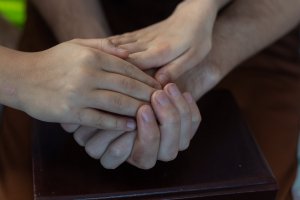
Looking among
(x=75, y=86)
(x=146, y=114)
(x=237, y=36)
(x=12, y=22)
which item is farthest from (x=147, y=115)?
(x=12, y=22)

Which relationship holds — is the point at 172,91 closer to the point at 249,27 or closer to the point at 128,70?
the point at 128,70

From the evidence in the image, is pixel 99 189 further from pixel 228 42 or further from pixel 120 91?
pixel 228 42

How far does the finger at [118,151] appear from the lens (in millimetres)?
683

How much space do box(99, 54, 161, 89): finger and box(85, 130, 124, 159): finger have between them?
8 cm

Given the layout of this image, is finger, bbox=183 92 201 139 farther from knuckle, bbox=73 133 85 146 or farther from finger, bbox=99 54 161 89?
knuckle, bbox=73 133 85 146

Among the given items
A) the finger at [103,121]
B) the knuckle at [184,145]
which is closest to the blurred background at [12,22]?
the knuckle at [184,145]

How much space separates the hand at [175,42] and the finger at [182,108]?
6 cm

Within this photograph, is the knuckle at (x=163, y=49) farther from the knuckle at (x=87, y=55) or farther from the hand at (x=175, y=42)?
the knuckle at (x=87, y=55)

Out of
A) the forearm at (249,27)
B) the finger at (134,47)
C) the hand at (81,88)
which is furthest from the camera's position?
the forearm at (249,27)

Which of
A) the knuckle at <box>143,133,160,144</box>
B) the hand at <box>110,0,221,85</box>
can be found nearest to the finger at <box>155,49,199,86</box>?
the hand at <box>110,0,221,85</box>

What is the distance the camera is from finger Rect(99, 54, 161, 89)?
0.67 metres

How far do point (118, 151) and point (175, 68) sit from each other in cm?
16

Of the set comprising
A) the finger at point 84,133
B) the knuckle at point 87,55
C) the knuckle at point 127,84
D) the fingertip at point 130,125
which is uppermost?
the knuckle at point 87,55

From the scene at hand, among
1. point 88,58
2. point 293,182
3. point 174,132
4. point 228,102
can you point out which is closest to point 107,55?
point 88,58
